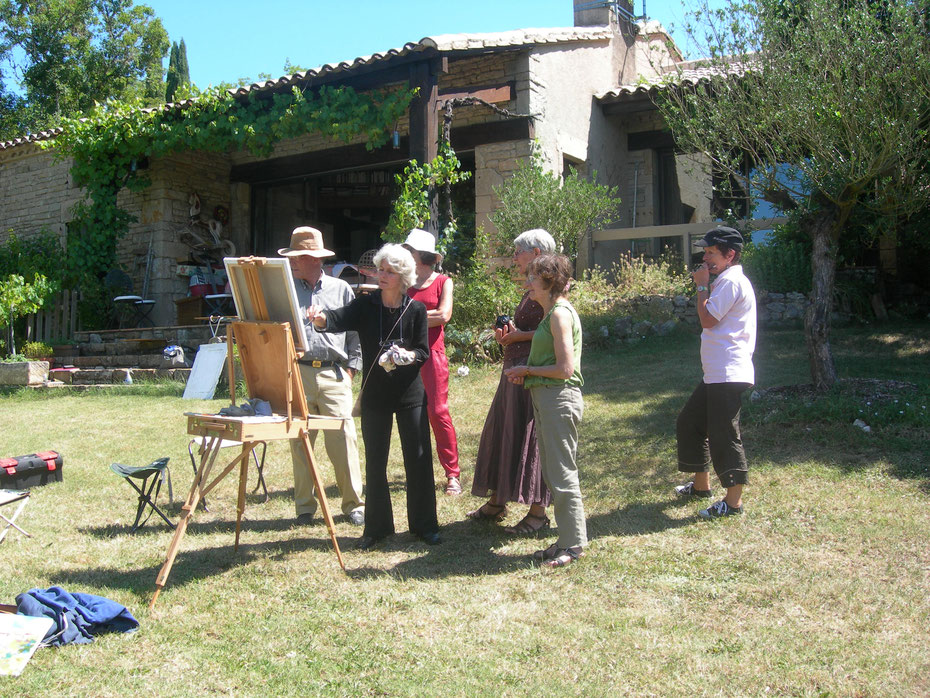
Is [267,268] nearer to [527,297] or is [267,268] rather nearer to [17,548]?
[527,297]

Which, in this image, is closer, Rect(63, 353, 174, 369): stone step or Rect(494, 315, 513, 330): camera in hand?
Rect(494, 315, 513, 330): camera in hand

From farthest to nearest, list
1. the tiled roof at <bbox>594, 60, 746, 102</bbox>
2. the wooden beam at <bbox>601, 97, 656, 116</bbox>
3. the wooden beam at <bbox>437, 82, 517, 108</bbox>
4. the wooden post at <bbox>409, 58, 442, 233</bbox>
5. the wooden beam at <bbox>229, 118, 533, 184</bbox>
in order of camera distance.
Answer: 1. the wooden beam at <bbox>601, 97, 656, 116</bbox>
2. the wooden beam at <bbox>229, 118, 533, 184</bbox>
3. the wooden beam at <bbox>437, 82, 517, 108</bbox>
4. the wooden post at <bbox>409, 58, 442, 233</bbox>
5. the tiled roof at <bbox>594, 60, 746, 102</bbox>

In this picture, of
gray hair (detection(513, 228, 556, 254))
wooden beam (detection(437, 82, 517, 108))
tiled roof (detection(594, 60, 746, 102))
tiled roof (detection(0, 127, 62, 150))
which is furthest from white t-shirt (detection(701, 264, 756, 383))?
tiled roof (detection(0, 127, 62, 150))

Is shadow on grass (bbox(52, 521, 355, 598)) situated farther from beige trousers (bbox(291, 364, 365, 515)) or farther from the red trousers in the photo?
the red trousers

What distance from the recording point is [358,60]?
980 cm

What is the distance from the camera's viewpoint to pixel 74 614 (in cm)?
304

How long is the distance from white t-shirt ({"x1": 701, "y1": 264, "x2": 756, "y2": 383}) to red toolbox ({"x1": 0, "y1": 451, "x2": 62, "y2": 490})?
4432 millimetres

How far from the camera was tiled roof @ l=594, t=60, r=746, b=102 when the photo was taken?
687 cm

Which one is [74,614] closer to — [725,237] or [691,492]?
[691,492]

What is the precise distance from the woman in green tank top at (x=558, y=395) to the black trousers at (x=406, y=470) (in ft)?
1.99

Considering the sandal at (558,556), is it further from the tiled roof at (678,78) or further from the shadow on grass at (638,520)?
the tiled roof at (678,78)

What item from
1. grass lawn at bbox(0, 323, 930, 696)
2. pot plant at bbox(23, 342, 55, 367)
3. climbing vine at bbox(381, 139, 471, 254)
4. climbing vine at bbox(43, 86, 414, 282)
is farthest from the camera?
pot plant at bbox(23, 342, 55, 367)

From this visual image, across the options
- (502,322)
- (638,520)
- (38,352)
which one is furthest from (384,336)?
(38,352)

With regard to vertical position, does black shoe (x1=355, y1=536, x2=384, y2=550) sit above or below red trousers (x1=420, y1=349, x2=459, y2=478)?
below
